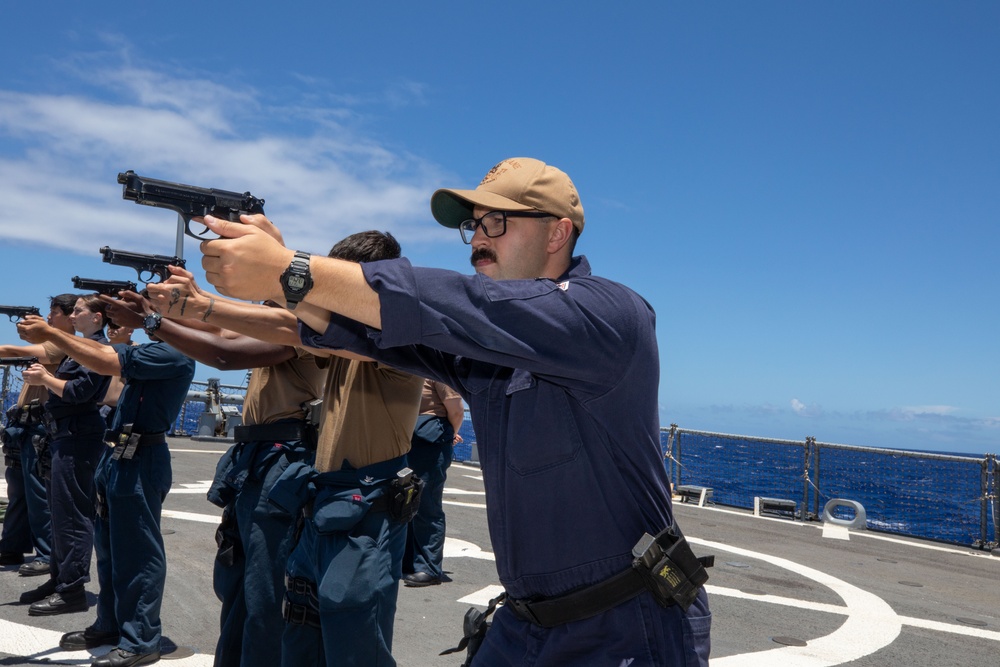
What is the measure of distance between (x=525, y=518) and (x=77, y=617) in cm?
575

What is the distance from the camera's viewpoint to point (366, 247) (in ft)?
12.7

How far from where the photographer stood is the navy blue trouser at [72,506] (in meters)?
6.55

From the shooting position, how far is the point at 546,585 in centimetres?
205

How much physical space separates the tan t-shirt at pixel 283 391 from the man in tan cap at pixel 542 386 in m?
2.71

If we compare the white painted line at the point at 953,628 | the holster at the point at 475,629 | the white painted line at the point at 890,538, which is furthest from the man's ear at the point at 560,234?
the white painted line at the point at 890,538

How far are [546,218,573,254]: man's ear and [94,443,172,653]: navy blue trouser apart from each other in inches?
171

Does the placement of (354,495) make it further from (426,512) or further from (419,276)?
(426,512)

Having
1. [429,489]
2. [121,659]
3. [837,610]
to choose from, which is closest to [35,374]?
[121,659]

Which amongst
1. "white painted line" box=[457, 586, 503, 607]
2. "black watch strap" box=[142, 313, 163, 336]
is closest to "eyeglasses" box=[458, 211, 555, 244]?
"black watch strap" box=[142, 313, 163, 336]

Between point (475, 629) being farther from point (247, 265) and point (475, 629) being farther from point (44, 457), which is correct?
point (44, 457)

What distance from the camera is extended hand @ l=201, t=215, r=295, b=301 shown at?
1.52m

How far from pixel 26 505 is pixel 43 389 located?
1184mm

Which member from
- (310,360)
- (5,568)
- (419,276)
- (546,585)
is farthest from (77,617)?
(419,276)

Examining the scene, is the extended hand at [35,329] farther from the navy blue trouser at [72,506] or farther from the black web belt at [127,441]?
the navy blue trouser at [72,506]
